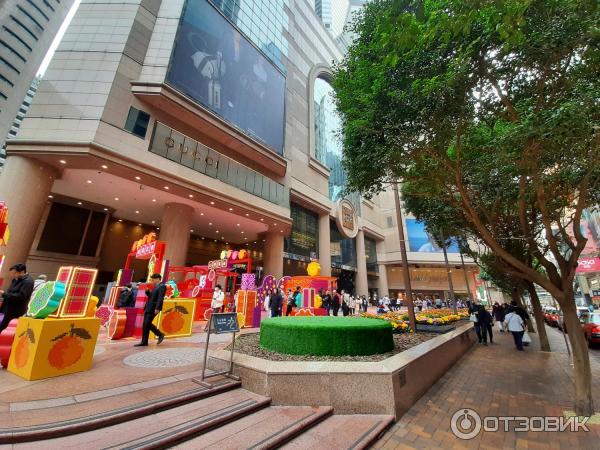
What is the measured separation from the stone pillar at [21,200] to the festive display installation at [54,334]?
1216cm

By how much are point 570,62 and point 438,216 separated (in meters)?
6.12

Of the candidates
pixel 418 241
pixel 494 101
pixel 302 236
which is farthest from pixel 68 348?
pixel 418 241

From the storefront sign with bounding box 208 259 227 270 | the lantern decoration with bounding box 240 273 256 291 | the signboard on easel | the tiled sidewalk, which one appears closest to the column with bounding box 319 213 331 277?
the lantern decoration with bounding box 240 273 256 291

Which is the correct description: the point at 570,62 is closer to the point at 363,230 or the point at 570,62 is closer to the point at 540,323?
the point at 540,323

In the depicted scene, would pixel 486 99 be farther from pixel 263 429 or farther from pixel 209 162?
pixel 209 162

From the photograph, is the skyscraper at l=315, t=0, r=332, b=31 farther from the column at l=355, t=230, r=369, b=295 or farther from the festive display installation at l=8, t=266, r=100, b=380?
the festive display installation at l=8, t=266, r=100, b=380

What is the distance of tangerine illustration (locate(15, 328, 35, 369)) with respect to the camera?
14.6 feet

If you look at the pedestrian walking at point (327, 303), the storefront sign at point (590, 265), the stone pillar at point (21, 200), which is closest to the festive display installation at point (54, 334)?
the stone pillar at point (21, 200)

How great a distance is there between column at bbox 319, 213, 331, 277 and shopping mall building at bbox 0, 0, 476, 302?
0.18m

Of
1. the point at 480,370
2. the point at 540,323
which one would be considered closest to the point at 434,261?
the point at 540,323

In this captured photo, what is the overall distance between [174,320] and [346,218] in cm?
2942

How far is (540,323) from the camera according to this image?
10.8m

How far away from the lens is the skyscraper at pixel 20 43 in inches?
1799

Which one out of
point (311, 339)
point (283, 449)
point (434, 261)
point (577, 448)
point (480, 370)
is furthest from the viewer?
point (434, 261)
